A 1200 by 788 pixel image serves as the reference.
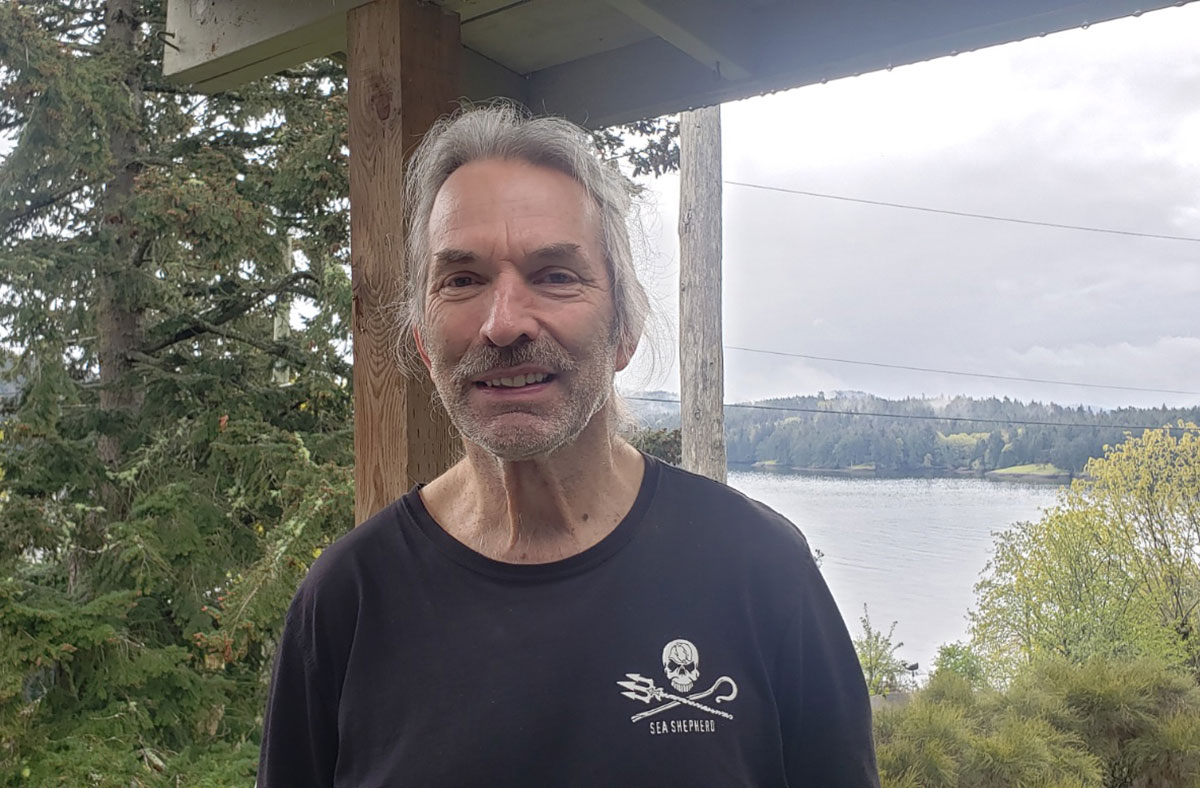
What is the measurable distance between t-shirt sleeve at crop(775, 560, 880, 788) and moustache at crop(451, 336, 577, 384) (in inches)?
13.1

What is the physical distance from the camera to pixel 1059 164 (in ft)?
20.5

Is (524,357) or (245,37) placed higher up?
(245,37)

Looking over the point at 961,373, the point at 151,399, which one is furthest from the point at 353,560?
the point at 961,373

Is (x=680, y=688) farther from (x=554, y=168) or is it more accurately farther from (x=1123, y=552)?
(x=1123, y=552)

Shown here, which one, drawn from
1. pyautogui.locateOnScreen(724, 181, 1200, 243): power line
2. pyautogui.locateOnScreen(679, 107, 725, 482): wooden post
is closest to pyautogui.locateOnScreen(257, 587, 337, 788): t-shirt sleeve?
pyautogui.locateOnScreen(679, 107, 725, 482): wooden post

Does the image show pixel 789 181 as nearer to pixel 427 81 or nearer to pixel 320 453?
pixel 320 453

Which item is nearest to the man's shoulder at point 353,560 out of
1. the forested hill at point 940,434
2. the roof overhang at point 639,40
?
the roof overhang at point 639,40

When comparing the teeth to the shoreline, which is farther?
the shoreline

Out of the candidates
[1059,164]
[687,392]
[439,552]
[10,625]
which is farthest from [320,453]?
[1059,164]

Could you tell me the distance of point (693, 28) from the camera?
1420 millimetres

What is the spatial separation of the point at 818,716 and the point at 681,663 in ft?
0.48

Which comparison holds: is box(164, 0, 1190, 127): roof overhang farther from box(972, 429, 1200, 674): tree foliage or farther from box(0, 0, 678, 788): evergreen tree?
box(972, 429, 1200, 674): tree foliage

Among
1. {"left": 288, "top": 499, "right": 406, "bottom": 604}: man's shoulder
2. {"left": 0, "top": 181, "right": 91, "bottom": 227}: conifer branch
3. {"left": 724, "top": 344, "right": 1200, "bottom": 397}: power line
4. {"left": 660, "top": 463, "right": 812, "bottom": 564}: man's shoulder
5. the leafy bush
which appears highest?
{"left": 0, "top": 181, "right": 91, "bottom": 227}: conifer branch

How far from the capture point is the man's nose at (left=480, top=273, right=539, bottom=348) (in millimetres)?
845
